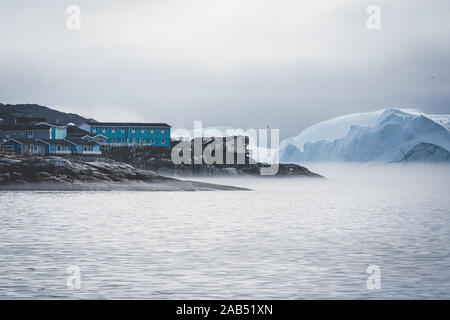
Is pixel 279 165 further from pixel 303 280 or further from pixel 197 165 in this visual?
pixel 303 280

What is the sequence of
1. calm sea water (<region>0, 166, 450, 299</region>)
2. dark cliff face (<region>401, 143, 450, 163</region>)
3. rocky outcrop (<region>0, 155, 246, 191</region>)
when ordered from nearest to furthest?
calm sea water (<region>0, 166, 450, 299</region>) < rocky outcrop (<region>0, 155, 246, 191</region>) < dark cliff face (<region>401, 143, 450, 163</region>)

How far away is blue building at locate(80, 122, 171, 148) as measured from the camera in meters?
145

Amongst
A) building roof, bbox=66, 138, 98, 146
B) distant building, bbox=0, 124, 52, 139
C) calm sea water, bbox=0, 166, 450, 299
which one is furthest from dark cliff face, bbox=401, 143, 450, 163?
calm sea water, bbox=0, 166, 450, 299

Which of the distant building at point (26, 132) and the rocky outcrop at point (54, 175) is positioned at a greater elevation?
the distant building at point (26, 132)

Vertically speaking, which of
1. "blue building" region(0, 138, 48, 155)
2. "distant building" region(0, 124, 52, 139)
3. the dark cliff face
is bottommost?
the dark cliff face

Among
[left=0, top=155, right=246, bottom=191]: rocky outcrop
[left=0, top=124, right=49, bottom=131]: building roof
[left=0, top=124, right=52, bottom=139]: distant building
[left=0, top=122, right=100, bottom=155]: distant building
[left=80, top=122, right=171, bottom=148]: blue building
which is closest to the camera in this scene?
[left=0, top=155, right=246, bottom=191]: rocky outcrop

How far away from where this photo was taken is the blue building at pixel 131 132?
145250 mm

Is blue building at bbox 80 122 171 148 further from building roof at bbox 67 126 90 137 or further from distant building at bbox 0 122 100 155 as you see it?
distant building at bbox 0 122 100 155

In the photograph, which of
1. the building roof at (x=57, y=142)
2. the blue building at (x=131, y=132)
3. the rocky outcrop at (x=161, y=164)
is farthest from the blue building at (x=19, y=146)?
the blue building at (x=131, y=132)

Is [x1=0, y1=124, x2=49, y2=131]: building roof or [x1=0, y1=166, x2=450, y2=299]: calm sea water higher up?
[x1=0, y1=124, x2=49, y2=131]: building roof

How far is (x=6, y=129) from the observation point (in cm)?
12925

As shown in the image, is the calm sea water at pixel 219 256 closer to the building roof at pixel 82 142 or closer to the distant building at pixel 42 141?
the distant building at pixel 42 141

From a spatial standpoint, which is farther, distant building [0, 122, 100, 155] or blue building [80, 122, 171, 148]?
blue building [80, 122, 171, 148]
